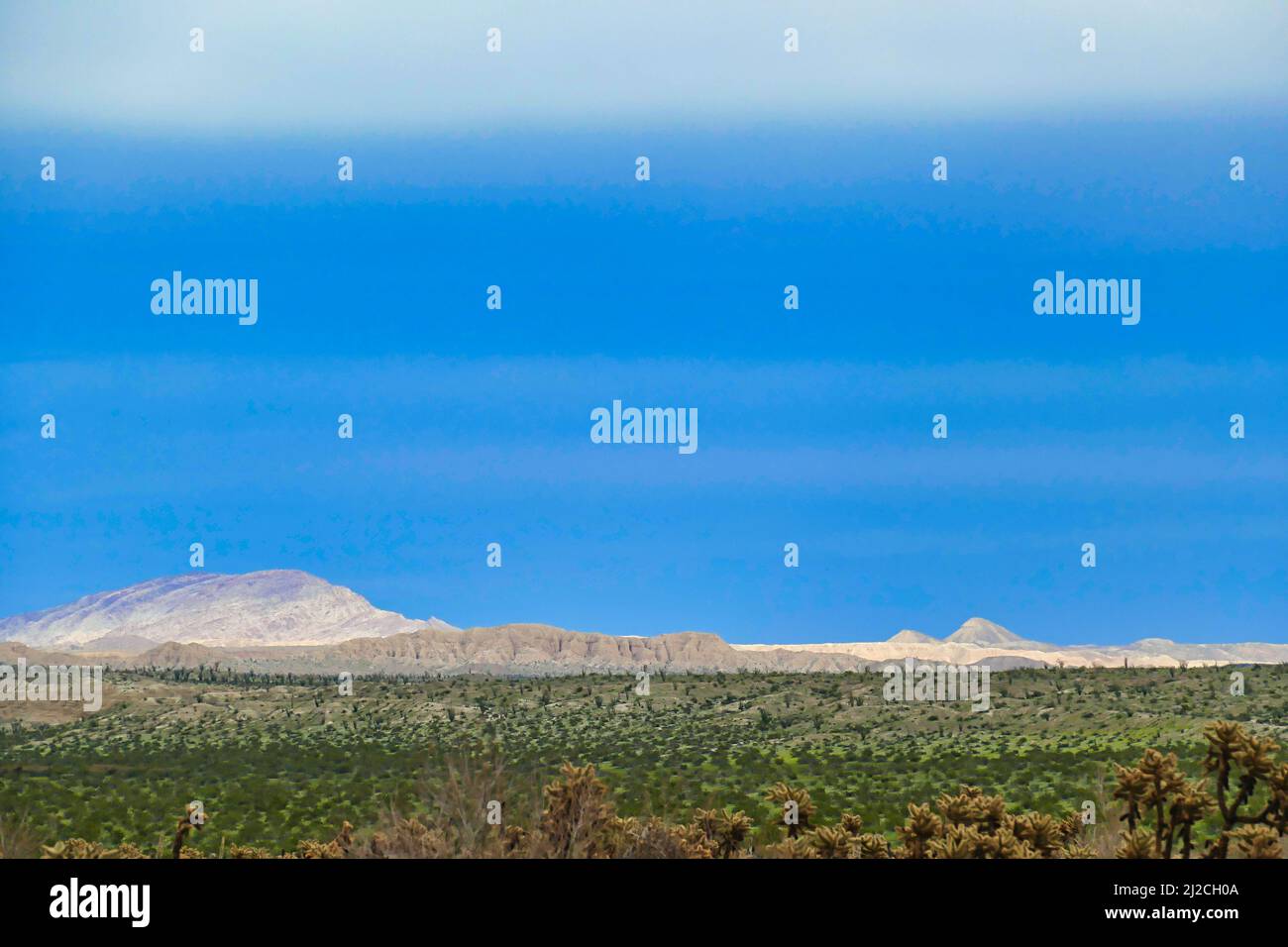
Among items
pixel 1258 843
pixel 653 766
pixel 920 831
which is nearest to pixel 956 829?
pixel 920 831

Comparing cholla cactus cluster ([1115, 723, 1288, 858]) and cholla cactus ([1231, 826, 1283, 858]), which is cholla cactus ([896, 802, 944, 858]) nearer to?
cholla cactus cluster ([1115, 723, 1288, 858])

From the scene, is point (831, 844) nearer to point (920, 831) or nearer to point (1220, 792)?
point (920, 831)

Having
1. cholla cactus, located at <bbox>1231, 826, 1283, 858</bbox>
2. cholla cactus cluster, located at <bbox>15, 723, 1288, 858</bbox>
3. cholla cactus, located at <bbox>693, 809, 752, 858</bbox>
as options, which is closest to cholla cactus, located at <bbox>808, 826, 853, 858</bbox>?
cholla cactus cluster, located at <bbox>15, 723, 1288, 858</bbox>

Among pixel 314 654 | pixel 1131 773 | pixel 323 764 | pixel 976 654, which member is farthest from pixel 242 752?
pixel 976 654

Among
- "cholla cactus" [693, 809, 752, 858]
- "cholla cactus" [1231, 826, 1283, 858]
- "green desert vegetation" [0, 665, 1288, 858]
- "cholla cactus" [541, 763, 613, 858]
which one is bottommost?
"green desert vegetation" [0, 665, 1288, 858]

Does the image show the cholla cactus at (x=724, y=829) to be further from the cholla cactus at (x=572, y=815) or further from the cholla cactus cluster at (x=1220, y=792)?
the cholla cactus cluster at (x=1220, y=792)
